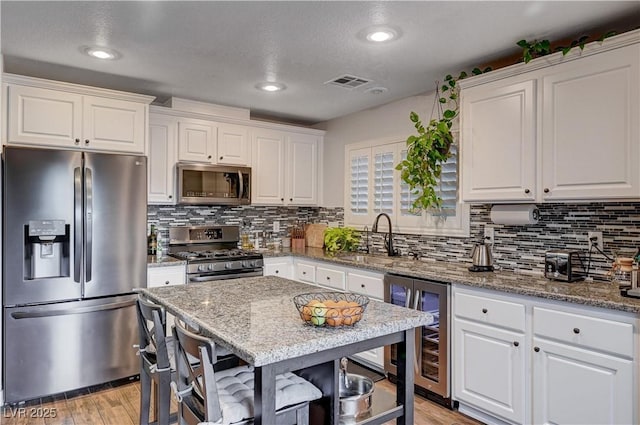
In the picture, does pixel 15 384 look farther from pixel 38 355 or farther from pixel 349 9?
pixel 349 9

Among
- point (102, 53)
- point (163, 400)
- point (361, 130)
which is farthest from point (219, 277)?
point (361, 130)

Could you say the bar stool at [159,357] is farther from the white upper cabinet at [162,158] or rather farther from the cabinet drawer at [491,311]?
the white upper cabinet at [162,158]

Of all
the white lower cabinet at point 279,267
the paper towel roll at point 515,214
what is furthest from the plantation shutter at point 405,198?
the white lower cabinet at point 279,267

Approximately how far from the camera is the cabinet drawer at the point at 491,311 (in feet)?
7.84

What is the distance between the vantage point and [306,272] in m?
4.14

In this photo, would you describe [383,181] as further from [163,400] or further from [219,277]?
[163,400]

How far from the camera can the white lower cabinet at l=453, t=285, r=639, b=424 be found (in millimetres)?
2004

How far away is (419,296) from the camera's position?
2939mm

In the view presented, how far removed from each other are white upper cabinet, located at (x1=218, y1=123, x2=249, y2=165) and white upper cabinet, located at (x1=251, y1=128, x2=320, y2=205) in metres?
0.10

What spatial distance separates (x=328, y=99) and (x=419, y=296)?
6.86 ft

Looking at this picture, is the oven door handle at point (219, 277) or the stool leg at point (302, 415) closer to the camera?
the stool leg at point (302, 415)

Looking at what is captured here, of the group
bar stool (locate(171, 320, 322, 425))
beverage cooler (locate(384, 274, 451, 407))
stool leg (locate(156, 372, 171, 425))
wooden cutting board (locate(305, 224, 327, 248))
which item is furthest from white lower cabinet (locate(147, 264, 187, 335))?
bar stool (locate(171, 320, 322, 425))

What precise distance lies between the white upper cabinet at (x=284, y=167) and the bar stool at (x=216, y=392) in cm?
298

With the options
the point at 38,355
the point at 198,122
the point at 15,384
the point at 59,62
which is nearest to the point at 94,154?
the point at 59,62
